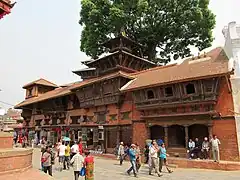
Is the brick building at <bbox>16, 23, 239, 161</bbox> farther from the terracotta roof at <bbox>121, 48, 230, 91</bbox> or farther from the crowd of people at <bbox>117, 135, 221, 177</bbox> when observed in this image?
the crowd of people at <bbox>117, 135, 221, 177</bbox>

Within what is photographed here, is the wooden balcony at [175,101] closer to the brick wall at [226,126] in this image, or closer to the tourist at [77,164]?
the brick wall at [226,126]

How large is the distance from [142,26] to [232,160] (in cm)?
2064

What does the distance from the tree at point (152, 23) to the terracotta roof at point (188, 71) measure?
10262mm

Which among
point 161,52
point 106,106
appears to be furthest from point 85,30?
point 106,106

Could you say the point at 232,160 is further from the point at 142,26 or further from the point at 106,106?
the point at 142,26

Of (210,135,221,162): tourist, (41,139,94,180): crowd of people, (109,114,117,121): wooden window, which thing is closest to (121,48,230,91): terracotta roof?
(109,114,117,121): wooden window

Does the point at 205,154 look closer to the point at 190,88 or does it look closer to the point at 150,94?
the point at 190,88

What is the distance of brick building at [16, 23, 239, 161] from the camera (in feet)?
50.4

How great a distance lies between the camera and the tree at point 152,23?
28097 mm

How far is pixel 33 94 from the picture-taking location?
1483 inches

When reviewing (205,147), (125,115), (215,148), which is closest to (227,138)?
(215,148)

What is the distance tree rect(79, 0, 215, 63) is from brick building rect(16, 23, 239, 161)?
10.6 feet

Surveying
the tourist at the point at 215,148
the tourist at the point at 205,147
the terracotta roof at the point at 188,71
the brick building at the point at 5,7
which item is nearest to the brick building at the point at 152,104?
the terracotta roof at the point at 188,71

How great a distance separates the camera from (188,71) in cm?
1681
